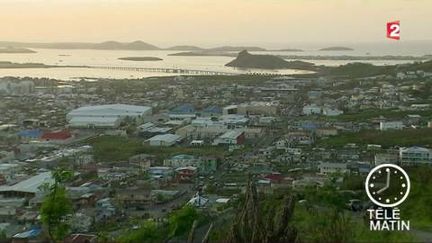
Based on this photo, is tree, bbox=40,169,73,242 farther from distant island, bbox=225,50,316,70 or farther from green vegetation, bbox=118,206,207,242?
distant island, bbox=225,50,316,70

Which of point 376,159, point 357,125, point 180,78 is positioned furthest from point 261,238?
point 180,78

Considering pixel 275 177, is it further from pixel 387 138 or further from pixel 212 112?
pixel 212 112

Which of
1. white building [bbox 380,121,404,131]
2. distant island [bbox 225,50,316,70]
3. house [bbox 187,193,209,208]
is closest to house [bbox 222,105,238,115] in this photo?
white building [bbox 380,121,404,131]

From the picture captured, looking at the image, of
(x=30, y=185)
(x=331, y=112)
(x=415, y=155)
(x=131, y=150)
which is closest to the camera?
(x=30, y=185)

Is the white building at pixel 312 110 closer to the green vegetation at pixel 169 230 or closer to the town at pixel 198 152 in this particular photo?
the town at pixel 198 152

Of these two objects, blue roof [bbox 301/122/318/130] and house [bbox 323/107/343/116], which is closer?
blue roof [bbox 301/122/318/130]

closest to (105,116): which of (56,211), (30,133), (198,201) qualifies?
(30,133)
